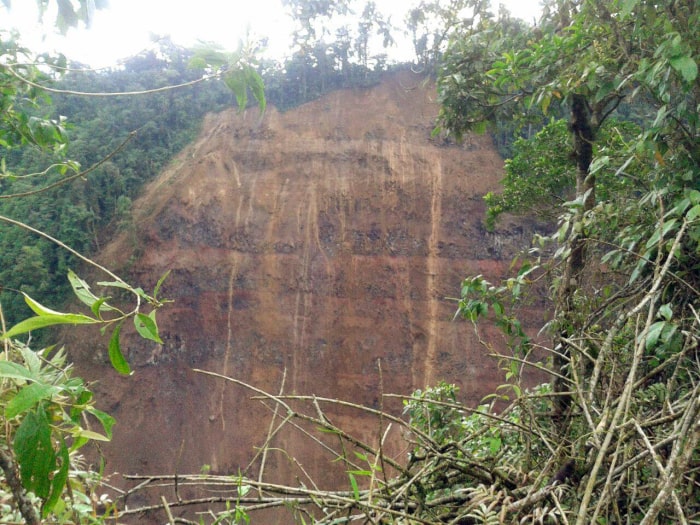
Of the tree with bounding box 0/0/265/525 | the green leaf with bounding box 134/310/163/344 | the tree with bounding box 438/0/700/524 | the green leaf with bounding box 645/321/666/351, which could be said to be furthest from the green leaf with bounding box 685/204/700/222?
the green leaf with bounding box 134/310/163/344

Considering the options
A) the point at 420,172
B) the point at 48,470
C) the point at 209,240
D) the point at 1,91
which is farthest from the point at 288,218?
the point at 48,470

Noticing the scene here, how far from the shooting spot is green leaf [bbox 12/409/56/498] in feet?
2.46

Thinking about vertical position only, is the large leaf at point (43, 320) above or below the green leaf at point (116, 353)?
above

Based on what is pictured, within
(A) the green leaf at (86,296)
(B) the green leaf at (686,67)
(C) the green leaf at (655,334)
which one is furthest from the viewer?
(B) the green leaf at (686,67)

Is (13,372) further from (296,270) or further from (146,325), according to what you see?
(296,270)

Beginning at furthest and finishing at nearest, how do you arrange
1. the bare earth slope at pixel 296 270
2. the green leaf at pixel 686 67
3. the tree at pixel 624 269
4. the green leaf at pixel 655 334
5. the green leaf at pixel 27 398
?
the bare earth slope at pixel 296 270 → the green leaf at pixel 686 67 → the green leaf at pixel 655 334 → the tree at pixel 624 269 → the green leaf at pixel 27 398

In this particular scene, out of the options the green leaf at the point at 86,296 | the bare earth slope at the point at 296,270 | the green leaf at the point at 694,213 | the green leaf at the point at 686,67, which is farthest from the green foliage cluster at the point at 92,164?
the green leaf at the point at 86,296

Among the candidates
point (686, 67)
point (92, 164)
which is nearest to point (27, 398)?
point (686, 67)

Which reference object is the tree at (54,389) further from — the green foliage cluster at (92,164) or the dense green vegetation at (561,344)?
the green foliage cluster at (92,164)

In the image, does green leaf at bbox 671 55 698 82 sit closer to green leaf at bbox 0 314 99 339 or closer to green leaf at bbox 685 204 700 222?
green leaf at bbox 685 204 700 222

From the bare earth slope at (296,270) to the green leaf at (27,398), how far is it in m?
13.3

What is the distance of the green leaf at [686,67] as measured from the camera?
68.3 inches

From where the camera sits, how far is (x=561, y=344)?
1.94m

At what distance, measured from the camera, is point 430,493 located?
148 cm
